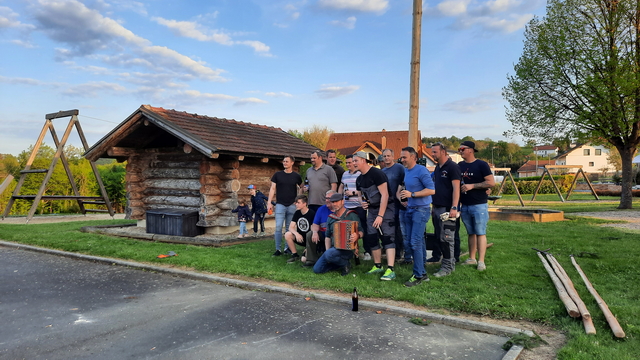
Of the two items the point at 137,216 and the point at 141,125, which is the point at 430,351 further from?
the point at 137,216

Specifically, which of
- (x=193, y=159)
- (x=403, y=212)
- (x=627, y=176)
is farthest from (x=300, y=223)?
(x=627, y=176)

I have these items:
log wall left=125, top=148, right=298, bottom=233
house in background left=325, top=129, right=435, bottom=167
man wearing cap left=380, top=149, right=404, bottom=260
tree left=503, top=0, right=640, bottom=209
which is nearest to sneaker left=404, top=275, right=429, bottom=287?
man wearing cap left=380, top=149, right=404, bottom=260

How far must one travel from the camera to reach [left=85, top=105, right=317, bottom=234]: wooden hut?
10.7 m

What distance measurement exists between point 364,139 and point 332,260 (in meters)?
46.0

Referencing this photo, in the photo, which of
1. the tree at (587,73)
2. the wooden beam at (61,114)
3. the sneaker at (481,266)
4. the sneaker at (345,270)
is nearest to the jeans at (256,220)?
the sneaker at (345,270)

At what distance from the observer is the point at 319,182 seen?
774cm

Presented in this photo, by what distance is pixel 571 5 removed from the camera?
675 inches

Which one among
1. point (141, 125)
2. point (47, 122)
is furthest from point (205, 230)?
point (47, 122)

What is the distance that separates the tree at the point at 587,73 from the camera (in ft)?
53.0

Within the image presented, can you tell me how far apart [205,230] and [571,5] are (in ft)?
57.5

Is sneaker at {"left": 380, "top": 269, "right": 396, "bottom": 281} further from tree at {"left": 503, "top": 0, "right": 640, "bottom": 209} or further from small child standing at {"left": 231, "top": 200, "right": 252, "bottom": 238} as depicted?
tree at {"left": 503, "top": 0, "right": 640, "bottom": 209}

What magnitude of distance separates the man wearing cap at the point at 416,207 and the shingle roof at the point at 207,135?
5.31 metres

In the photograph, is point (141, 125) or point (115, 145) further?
point (115, 145)

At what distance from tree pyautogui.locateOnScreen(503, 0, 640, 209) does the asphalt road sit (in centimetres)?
1621
